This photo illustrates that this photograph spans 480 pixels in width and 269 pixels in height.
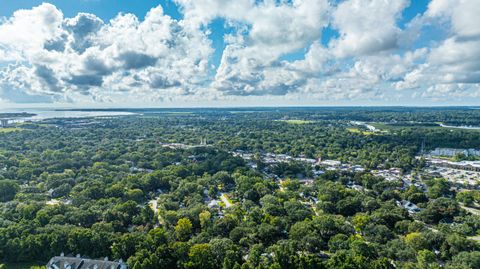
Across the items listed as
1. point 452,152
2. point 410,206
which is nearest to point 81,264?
point 410,206

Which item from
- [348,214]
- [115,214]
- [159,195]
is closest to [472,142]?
[348,214]

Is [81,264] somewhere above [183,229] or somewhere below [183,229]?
above

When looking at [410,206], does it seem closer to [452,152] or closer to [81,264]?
[81,264]

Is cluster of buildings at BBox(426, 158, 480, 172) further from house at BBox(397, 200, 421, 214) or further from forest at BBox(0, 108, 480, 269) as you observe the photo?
house at BBox(397, 200, 421, 214)

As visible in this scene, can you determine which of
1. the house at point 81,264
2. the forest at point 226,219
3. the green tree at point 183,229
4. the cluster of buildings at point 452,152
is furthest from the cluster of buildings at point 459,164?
the house at point 81,264

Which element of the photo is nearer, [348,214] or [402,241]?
[402,241]

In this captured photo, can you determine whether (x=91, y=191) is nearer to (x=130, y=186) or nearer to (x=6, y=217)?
(x=130, y=186)

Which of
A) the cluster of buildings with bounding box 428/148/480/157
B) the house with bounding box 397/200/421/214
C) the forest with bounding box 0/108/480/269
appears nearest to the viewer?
the forest with bounding box 0/108/480/269

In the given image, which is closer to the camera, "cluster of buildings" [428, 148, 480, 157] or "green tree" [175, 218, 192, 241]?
"green tree" [175, 218, 192, 241]

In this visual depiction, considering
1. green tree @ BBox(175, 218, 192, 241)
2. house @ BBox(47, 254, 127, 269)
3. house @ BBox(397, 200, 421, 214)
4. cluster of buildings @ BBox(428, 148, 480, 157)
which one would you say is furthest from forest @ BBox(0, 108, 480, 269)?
cluster of buildings @ BBox(428, 148, 480, 157)

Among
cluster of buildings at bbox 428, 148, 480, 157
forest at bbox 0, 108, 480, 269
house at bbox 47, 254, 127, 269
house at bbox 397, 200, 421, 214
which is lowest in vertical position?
cluster of buildings at bbox 428, 148, 480, 157

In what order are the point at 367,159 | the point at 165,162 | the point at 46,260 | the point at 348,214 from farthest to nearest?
the point at 367,159, the point at 165,162, the point at 348,214, the point at 46,260
